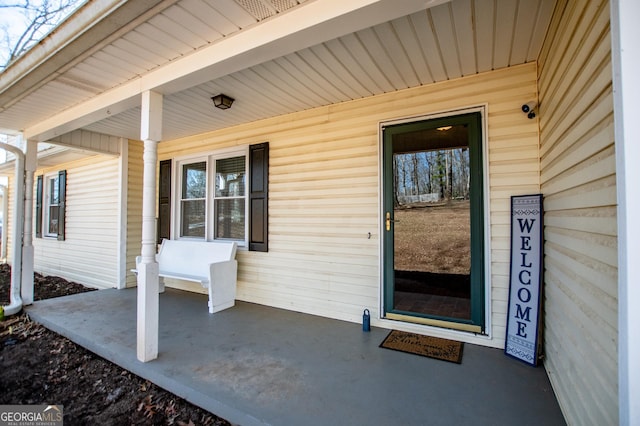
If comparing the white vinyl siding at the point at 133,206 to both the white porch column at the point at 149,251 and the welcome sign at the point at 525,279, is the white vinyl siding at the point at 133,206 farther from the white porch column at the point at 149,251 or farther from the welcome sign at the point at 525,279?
the welcome sign at the point at 525,279

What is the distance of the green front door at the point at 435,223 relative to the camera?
2.82 m

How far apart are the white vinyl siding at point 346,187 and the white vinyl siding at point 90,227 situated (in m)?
2.66

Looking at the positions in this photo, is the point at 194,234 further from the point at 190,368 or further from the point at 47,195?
the point at 47,195

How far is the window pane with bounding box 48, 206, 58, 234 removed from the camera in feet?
22.4

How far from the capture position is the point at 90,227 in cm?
579

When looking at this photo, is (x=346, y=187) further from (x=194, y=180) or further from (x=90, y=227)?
(x=90, y=227)

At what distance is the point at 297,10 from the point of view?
182 centimetres

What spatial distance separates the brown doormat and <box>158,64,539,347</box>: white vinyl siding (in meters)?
0.22

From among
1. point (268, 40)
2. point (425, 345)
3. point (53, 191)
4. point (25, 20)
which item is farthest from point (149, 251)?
point (25, 20)

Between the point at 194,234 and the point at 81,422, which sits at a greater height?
the point at 194,234

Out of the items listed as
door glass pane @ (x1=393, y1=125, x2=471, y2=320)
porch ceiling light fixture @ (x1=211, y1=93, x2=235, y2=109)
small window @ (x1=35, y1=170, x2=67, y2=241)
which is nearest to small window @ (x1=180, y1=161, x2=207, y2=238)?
porch ceiling light fixture @ (x1=211, y1=93, x2=235, y2=109)

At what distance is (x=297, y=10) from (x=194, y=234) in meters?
4.00

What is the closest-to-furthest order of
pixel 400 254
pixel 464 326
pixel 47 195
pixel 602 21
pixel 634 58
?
pixel 634 58 < pixel 602 21 < pixel 464 326 < pixel 400 254 < pixel 47 195

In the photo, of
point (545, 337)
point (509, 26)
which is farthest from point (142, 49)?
point (545, 337)
